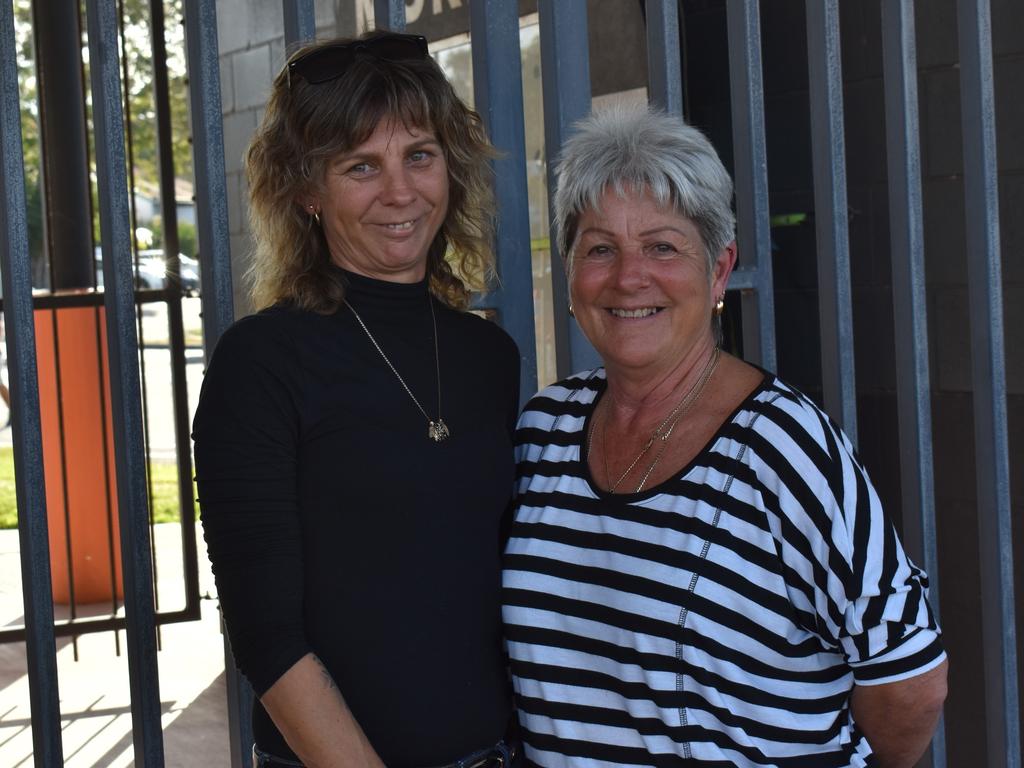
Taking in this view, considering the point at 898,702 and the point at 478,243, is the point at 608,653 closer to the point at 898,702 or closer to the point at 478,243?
the point at 898,702

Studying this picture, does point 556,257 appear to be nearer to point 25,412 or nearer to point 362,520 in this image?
point 362,520

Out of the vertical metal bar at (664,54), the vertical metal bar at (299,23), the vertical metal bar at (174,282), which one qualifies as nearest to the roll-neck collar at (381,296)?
the vertical metal bar at (299,23)

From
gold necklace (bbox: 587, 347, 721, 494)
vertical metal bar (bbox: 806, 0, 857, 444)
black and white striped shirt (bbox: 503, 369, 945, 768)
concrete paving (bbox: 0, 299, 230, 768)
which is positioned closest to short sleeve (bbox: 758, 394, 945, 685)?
black and white striped shirt (bbox: 503, 369, 945, 768)

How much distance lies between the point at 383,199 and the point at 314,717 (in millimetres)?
687

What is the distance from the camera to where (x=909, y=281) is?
2.27 metres

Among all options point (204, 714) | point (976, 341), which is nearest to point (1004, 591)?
point (976, 341)

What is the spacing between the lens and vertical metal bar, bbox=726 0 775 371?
2.10m

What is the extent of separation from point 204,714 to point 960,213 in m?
3.05

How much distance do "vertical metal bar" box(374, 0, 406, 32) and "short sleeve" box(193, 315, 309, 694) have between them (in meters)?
0.59

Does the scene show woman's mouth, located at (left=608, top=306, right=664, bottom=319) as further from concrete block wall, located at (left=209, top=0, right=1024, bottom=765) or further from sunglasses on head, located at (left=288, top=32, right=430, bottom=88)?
concrete block wall, located at (left=209, top=0, right=1024, bottom=765)

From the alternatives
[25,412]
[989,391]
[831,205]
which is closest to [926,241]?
[989,391]

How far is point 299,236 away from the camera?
1.70 m

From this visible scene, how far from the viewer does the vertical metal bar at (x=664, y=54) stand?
2.01m

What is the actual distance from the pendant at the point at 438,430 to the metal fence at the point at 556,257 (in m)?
0.34
